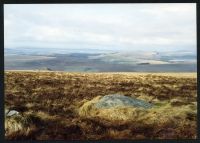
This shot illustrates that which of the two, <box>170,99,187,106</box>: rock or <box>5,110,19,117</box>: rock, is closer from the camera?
<box>5,110,19,117</box>: rock

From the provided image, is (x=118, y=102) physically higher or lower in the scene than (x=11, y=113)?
higher

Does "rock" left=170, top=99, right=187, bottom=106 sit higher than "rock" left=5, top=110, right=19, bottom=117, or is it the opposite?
"rock" left=170, top=99, right=187, bottom=106

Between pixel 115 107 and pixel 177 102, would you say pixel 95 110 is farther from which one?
pixel 177 102

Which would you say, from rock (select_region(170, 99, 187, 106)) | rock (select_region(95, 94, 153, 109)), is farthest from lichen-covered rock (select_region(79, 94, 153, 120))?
rock (select_region(170, 99, 187, 106))

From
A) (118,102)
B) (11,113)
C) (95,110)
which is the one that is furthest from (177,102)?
(11,113)

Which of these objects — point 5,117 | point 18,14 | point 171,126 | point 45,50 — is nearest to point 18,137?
point 5,117

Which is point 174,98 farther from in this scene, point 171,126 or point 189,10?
point 189,10

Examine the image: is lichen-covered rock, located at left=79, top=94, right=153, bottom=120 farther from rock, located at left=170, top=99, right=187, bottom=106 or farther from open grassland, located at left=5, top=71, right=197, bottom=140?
rock, located at left=170, top=99, right=187, bottom=106
